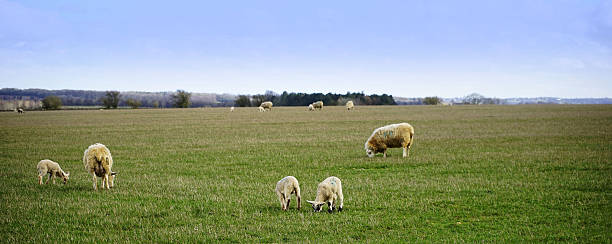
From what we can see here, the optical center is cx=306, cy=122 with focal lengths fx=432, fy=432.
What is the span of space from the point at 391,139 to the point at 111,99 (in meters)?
121

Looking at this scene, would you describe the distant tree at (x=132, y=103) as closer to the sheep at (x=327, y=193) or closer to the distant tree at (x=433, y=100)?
the distant tree at (x=433, y=100)

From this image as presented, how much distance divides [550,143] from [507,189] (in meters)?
15.1

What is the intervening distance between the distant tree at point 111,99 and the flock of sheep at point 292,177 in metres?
119

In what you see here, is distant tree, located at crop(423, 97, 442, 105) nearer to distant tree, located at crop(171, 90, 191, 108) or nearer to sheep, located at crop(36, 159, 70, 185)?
distant tree, located at crop(171, 90, 191, 108)

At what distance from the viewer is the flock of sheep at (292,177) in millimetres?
10664

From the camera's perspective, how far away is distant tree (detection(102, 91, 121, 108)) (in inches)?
4919

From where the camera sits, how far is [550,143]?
25781mm

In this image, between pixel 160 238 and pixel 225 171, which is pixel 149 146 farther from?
pixel 160 238

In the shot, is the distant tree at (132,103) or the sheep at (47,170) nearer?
the sheep at (47,170)

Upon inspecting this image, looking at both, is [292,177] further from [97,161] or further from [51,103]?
[51,103]

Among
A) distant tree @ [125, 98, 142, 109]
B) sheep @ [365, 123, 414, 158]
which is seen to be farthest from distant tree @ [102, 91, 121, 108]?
sheep @ [365, 123, 414, 158]

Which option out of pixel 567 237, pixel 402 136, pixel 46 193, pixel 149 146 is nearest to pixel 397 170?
pixel 402 136

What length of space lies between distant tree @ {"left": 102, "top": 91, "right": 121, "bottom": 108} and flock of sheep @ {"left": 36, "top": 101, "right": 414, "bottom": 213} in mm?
118967

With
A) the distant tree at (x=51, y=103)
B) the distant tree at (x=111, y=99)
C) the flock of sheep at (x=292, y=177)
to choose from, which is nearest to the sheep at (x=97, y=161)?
the flock of sheep at (x=292, y=177)
